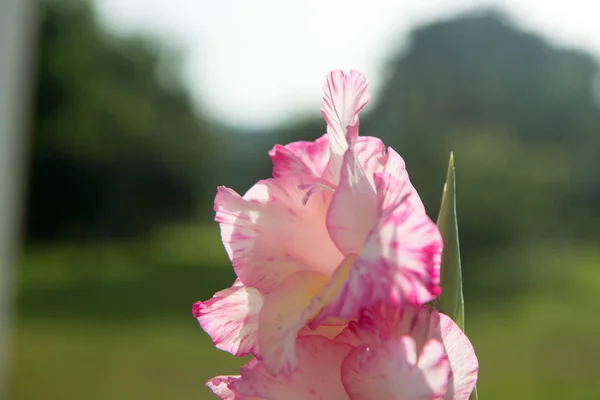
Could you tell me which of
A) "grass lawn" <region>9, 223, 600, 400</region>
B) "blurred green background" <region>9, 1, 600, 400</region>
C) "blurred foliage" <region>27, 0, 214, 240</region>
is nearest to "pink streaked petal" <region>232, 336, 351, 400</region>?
"blurred green background" <region>9, 1, 600, 400</region>

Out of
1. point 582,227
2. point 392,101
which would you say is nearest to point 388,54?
point 392,101

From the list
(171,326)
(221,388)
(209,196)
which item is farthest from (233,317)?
(171,326)

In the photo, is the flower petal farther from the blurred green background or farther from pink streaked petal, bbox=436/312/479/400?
the blurred green background

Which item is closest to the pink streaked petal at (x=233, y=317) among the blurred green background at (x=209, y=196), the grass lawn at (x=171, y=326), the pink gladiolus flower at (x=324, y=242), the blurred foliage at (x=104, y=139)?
the pink gladiolus flower at (x=324, y=242)

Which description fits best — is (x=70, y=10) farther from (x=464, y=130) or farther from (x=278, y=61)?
(x=464, y=130)

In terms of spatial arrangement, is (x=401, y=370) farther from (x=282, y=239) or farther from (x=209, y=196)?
(x=209, y=196)

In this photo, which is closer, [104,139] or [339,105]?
[339,105]

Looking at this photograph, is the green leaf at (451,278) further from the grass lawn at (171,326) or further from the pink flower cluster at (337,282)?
the grass lawn at (171,326)
